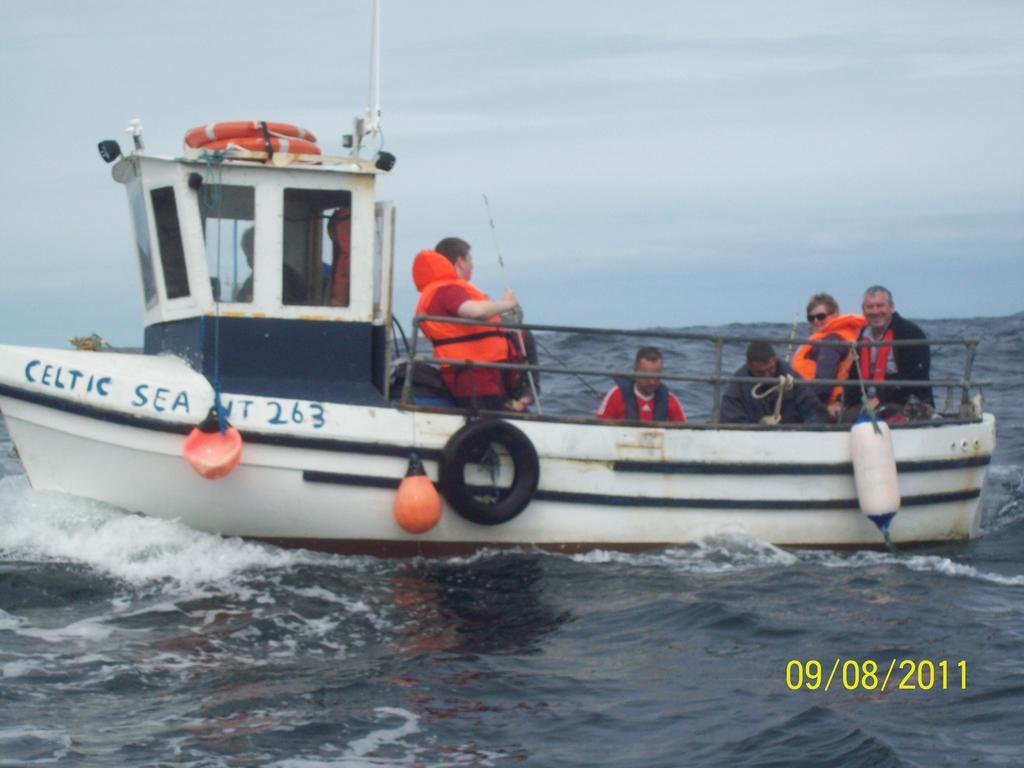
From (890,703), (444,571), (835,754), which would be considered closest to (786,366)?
(444,571)

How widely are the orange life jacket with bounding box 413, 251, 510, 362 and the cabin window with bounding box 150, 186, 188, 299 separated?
170 cm

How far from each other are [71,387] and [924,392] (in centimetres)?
662

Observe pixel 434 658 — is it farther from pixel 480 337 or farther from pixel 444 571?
pixel 480 337

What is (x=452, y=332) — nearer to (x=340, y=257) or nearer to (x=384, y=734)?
(x=340, y=257)

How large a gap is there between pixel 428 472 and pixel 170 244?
2.47m

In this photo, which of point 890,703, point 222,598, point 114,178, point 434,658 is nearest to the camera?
point 890,703

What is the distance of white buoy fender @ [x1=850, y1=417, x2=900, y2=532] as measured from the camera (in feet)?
31.8

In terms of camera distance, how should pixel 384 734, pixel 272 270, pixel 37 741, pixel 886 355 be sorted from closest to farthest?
pixel 37 741 → pixel 384 734 → pixel 272 270 → pixel 886 355

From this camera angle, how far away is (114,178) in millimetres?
9984

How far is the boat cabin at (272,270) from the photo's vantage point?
9125mm

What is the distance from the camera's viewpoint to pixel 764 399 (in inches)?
405

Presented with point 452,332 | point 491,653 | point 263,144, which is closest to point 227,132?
point 263,144
